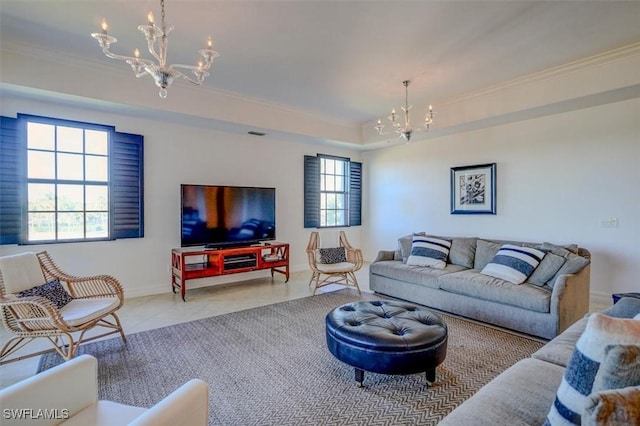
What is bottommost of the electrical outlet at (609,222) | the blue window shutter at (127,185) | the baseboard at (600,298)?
the baseboard at (600,298)

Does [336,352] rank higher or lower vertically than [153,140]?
lower

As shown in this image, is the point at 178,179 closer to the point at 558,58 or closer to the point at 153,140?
the point at 153,140

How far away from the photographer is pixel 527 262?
11.5ft

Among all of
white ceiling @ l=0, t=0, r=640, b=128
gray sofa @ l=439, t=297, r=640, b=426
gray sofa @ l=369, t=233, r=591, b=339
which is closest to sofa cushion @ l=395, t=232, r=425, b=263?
gray sofa @ l=369, t=233, r=591, b=339

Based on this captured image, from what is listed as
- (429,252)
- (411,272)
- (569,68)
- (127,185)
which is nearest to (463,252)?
(429,252)

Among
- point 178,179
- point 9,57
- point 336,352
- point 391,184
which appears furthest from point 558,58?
point 9,57

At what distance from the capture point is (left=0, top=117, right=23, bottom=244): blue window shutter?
358 centimetres

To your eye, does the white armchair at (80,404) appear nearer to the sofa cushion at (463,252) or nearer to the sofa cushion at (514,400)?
the sofa cushion at (514,400)

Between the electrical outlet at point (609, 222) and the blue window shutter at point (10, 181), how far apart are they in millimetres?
6950

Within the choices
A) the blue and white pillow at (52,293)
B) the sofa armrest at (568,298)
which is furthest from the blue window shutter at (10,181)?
the sofa armrest at (568,298)

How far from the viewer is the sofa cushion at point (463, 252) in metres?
4.27

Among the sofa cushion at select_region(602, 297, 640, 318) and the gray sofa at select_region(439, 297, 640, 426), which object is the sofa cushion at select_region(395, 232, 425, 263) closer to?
the sofa cushion at select_region(602, 297, 640, 318)

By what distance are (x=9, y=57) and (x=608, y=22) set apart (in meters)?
5.68

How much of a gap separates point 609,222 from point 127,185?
6206mm
